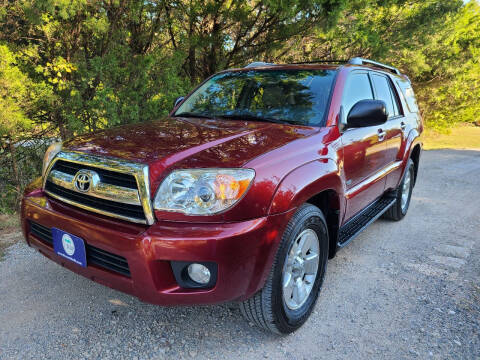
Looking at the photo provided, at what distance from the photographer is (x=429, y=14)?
780 cm

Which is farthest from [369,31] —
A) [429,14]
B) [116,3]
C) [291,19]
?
[116,3]

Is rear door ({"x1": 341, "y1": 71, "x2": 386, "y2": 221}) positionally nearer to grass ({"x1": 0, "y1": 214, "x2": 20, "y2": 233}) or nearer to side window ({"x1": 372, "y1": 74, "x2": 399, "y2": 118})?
side window ({"x1": 372, "y1": 74, "x2": 399, "y2": 118})

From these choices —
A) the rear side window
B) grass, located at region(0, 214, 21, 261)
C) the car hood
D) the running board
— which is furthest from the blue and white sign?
the rear side window

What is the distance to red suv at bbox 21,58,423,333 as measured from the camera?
1889 mm

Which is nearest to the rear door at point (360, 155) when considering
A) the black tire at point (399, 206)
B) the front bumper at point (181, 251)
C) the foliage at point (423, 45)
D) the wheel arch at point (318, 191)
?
the wheel arch at point (318, 191)

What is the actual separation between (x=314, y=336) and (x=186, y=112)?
2183mm

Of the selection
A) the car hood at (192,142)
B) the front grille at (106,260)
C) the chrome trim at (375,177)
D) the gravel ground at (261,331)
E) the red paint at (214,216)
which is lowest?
the gravel ground at (261,331)

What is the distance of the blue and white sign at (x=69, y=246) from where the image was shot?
2.08 m

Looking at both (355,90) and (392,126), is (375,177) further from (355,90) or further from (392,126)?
(355,90)

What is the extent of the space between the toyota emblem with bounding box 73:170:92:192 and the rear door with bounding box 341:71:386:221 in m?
1.81

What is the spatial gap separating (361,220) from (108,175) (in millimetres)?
2416

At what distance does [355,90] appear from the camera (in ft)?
10.5

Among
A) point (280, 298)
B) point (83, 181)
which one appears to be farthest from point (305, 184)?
point (83, 181)

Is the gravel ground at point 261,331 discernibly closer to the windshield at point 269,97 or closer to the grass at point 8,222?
the grass at point 8,222
